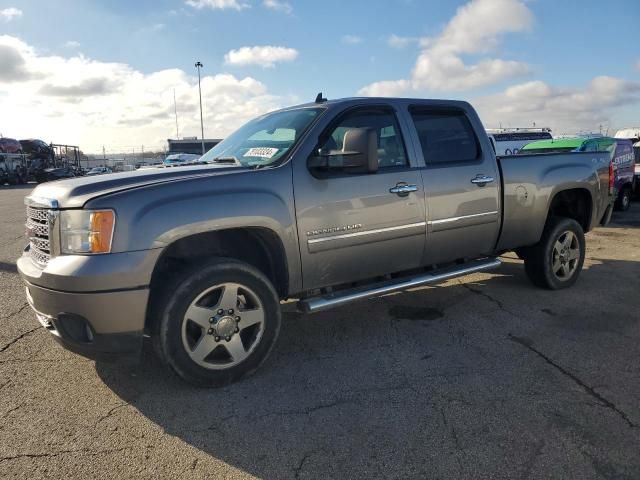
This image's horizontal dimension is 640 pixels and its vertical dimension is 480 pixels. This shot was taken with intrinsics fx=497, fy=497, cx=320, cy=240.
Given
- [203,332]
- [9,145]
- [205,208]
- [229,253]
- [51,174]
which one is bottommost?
[203,332]

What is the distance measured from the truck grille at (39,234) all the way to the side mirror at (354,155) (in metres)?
1.81

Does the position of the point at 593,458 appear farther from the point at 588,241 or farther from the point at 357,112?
the point at 588,241

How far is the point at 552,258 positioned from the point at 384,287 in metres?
2.50

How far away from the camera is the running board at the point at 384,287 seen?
3.69m

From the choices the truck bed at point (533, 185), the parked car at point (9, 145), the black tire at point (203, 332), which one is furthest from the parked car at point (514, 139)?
the parked car at point (9, 145)

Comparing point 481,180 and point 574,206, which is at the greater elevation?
point 481,180

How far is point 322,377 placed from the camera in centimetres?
351

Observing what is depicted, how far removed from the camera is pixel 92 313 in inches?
115

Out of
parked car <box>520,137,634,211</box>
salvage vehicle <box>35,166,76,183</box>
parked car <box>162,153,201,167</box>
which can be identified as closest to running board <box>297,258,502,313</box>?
parked car <box>162,153,201,167</box>

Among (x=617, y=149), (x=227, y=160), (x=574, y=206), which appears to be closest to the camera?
(x=227, y=160)

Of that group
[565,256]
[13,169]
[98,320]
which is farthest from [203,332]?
[13,169]

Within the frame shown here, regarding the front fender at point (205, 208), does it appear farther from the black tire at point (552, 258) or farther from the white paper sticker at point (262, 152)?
the black tire at point (552, 258)

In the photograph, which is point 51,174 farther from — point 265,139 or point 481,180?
point 481,180

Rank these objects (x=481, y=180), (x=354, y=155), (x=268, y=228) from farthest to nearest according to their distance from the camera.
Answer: (x=481, y=180) < (x=354, y=155) < (x=268, y=228)
